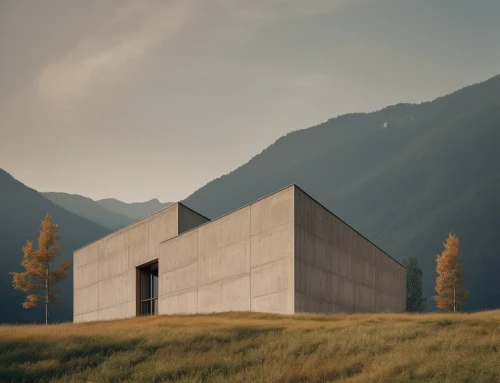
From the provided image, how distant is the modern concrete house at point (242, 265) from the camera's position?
130 feet

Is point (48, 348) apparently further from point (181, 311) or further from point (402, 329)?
point (181, 311)

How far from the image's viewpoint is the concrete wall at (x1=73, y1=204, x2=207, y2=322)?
51469mm

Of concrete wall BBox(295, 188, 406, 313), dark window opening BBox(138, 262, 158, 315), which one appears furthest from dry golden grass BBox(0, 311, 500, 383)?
dark window opening BBox(138, 262, 158, 315)

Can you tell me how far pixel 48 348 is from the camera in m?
27.7

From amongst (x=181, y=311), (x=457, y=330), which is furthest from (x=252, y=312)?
(x=457, y=330)

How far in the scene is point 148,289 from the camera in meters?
54.2

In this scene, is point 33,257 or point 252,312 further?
point 33,257

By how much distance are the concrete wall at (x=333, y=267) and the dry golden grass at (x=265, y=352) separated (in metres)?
7.02

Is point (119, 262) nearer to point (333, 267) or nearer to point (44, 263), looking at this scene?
point (44, 263)

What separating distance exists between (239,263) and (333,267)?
6.47 metres

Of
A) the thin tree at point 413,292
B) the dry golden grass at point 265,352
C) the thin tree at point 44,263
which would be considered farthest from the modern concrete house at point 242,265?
the thin tree at point 413,292

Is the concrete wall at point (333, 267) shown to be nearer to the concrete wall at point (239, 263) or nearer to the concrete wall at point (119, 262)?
→ the concrete wall at point (239, 263)

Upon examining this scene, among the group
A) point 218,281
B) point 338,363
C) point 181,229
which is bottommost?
point 338,363

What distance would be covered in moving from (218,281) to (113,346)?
15844 millimetres
